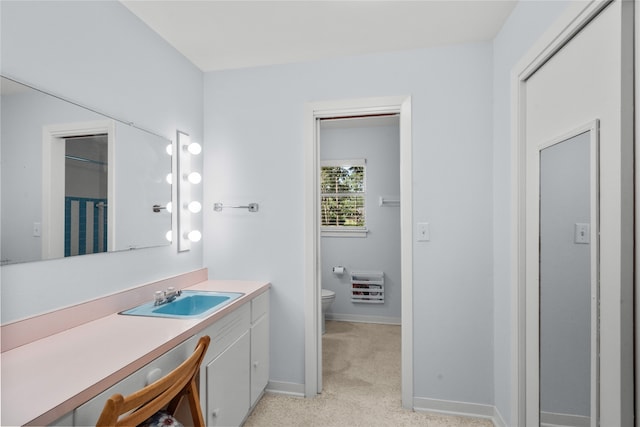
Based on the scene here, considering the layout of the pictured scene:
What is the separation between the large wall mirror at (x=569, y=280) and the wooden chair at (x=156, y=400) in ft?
4.54

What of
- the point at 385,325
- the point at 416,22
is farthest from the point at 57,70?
the point at 385,325

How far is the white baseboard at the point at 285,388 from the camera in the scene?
2311mm

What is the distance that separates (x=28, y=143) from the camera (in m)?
1.29

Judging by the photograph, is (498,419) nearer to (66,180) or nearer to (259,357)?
(259,357)

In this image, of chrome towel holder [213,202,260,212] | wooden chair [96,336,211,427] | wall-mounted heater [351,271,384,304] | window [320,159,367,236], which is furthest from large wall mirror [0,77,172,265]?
wall-mounted heater [351,271,384,304]

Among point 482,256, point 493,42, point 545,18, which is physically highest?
point 493,42

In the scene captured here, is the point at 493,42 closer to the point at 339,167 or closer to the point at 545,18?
the point at 545,18

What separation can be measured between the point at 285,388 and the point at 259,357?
0.39 metres

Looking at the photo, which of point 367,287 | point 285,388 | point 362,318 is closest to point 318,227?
point 285,388

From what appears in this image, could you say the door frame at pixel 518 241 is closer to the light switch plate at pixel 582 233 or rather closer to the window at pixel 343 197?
the light switch plate at pixel 582 233

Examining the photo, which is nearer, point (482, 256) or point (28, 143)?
point (28, 143)

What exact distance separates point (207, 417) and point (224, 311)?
0.48 meters

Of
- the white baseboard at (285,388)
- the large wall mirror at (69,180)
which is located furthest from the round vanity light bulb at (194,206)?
the white baseboard at (285,388)

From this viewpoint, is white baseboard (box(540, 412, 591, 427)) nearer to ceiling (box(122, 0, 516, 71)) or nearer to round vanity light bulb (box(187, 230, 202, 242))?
ceiling (box(122, 0, 516, 71))
